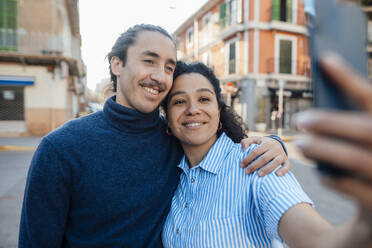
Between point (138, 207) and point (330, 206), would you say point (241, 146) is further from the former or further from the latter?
point (330, 206)

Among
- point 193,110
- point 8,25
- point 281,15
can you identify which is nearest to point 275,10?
point 281,15

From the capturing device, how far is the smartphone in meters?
0.42

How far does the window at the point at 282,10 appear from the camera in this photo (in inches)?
610

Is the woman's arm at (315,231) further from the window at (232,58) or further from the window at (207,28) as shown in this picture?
the window at (207,28)

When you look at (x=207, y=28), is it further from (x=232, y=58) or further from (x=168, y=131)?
(x=168, y=131)

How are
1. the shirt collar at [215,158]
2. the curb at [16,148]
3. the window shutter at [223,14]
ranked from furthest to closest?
the window shutter at [223,14]
the curb at [16,148]
the shirt collar at [215,158]

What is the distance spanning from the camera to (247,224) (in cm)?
128

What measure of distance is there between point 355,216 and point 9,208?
473 cm

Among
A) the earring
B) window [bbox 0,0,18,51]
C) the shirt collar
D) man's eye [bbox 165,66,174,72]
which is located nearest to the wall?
window [bbox 0,0,18,51]

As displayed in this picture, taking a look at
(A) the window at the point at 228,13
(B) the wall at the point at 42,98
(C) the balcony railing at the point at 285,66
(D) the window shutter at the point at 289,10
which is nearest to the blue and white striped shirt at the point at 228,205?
(B) the wall at the point at 42,98

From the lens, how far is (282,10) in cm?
1578

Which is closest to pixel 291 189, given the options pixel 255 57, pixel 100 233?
pixel 100 233

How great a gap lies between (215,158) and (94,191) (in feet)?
2.52

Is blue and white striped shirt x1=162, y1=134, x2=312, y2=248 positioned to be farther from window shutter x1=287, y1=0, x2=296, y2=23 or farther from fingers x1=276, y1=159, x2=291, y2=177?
window shutter x1=287, y1=0, x2=296, y2=23
